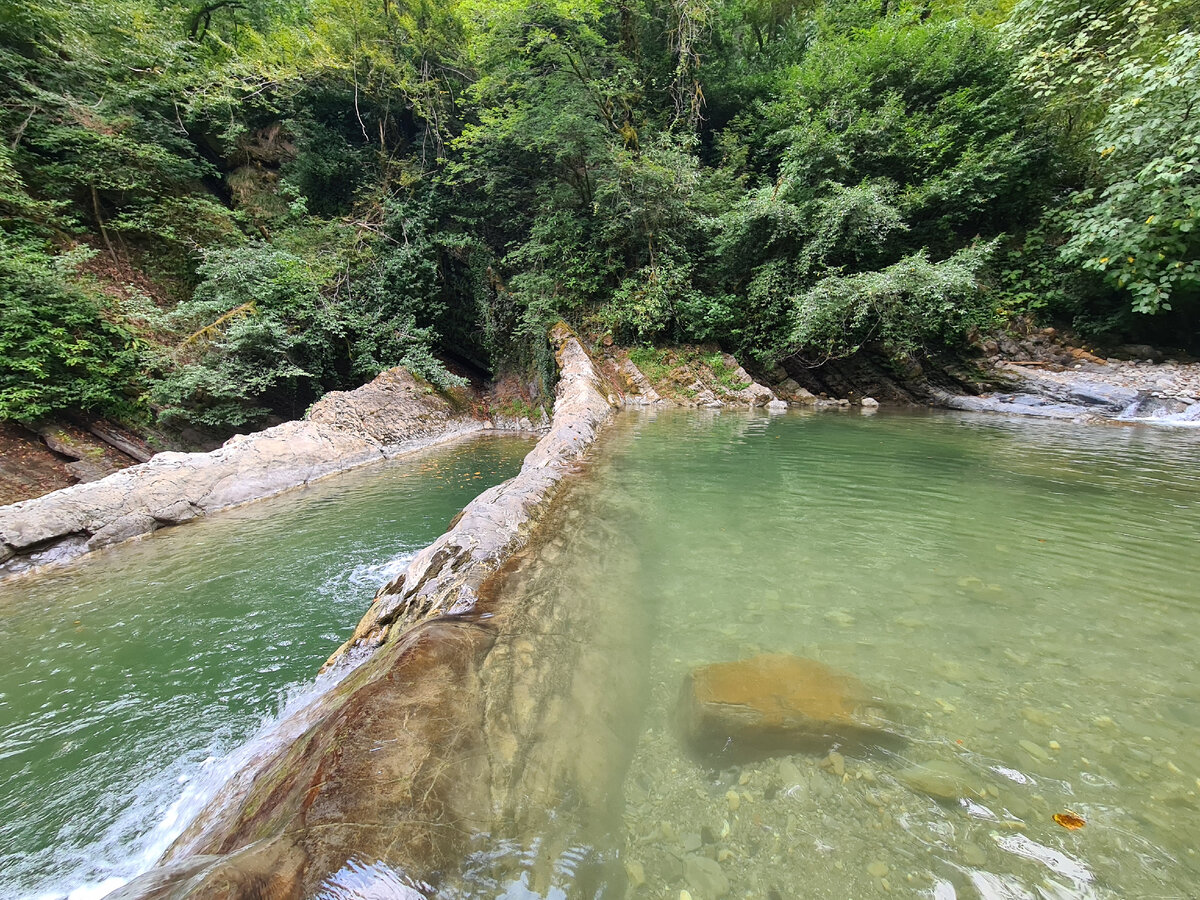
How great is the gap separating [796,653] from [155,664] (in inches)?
185

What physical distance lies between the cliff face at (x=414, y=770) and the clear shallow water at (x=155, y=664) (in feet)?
2.11

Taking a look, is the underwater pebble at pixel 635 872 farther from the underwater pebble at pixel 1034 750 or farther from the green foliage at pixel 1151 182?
the green foliage at pixel 1151 182

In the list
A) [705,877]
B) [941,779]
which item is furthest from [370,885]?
[941,779]

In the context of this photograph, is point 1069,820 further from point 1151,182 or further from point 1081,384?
point 1081,384

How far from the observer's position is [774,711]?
6.68 ft

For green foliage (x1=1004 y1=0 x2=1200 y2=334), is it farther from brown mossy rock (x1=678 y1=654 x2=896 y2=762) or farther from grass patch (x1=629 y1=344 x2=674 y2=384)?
brown mossy rock (x1=678 y1=654 x2=896 y2=762)

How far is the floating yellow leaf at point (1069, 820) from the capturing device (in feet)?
4.89

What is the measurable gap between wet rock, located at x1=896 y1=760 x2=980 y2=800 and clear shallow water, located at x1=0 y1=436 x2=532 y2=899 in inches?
132

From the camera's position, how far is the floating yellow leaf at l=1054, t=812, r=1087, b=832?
4.89 ft

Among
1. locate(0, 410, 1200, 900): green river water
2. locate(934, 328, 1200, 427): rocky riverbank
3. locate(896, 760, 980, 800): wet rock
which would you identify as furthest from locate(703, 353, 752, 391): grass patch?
locate(896, 760, 980, 800): wet rock

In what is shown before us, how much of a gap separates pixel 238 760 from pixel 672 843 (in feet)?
8.47

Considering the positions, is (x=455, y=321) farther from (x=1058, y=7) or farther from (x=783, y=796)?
(x=1058, y=7)

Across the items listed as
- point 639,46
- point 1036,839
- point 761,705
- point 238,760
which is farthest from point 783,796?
point 639,46

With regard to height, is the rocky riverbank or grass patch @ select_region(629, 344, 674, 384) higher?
grass patch @ select_region(629, 344, 674, 384)
